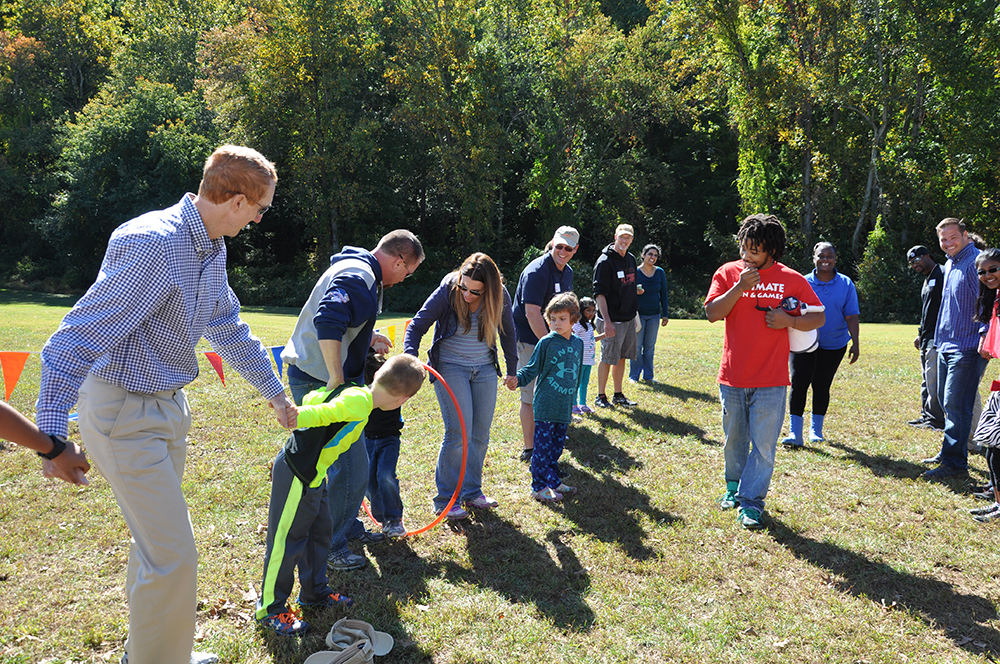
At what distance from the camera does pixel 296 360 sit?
426cm

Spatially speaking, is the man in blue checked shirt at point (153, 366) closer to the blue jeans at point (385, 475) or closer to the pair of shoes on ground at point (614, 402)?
the blue jeans at point (385, 475)

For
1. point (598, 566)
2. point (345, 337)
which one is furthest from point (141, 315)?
point (598, 566)

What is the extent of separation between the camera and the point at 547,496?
5.59 m

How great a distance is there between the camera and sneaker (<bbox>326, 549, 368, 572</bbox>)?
434 cm

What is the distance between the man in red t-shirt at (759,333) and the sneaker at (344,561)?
2802 mm

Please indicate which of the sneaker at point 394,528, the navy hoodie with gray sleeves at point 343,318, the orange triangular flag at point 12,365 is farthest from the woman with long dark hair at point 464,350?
the orange triangular flag at point 12,365

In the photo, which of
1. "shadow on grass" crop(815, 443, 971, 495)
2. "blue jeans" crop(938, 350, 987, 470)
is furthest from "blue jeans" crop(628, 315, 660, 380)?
"blue jeans" crop(938, 350, 987, 470)

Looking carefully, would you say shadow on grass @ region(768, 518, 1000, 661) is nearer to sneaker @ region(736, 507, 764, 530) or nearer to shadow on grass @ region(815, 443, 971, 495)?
sneaker @ region(736, 507, 764, 530)

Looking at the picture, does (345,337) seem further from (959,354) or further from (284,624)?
(959,354)

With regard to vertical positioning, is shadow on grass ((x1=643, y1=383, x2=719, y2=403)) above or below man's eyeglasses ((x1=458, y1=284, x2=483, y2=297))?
below

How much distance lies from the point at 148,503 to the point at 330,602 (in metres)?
1.51

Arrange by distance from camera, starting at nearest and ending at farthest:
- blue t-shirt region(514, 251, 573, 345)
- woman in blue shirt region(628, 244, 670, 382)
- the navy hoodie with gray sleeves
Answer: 1. the navy hoodie with gray sleeves
2. blue t-shirt region(514, 251, 573, 345)
3. woman in blue shirt region(628, 244, 670, 382)

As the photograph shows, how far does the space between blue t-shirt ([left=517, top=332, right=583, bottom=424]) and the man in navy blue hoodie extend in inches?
62.6

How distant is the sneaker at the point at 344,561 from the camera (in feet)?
14.2
